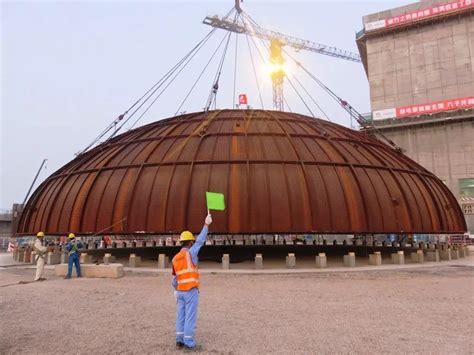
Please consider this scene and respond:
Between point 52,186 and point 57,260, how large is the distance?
6000 millimetres

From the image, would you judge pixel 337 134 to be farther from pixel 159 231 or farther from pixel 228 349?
pixel 228 349

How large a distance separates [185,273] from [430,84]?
78.0 metres

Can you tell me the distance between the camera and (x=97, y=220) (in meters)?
22.9

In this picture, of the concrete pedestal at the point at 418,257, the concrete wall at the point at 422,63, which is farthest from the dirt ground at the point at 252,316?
the concrete wall at the point at 422,63

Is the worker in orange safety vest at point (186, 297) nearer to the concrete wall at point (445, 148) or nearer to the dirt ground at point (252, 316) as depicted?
the dirt ground at point (252, 316)

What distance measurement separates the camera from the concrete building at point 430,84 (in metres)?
65.8

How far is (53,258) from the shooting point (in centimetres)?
2461

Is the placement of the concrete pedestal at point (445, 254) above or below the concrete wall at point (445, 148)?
below

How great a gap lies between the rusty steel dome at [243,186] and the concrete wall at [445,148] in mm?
42685

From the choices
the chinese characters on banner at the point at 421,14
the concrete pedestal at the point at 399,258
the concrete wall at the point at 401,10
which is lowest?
the concrete pedestal at the point at 399,258

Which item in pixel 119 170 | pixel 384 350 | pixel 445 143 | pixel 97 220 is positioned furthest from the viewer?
pixel 445 143

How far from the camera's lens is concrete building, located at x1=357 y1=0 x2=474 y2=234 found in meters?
65.8

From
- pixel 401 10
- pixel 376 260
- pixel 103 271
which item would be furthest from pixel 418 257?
pixel 401 10

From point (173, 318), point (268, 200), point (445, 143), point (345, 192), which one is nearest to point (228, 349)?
point (173, 318)
